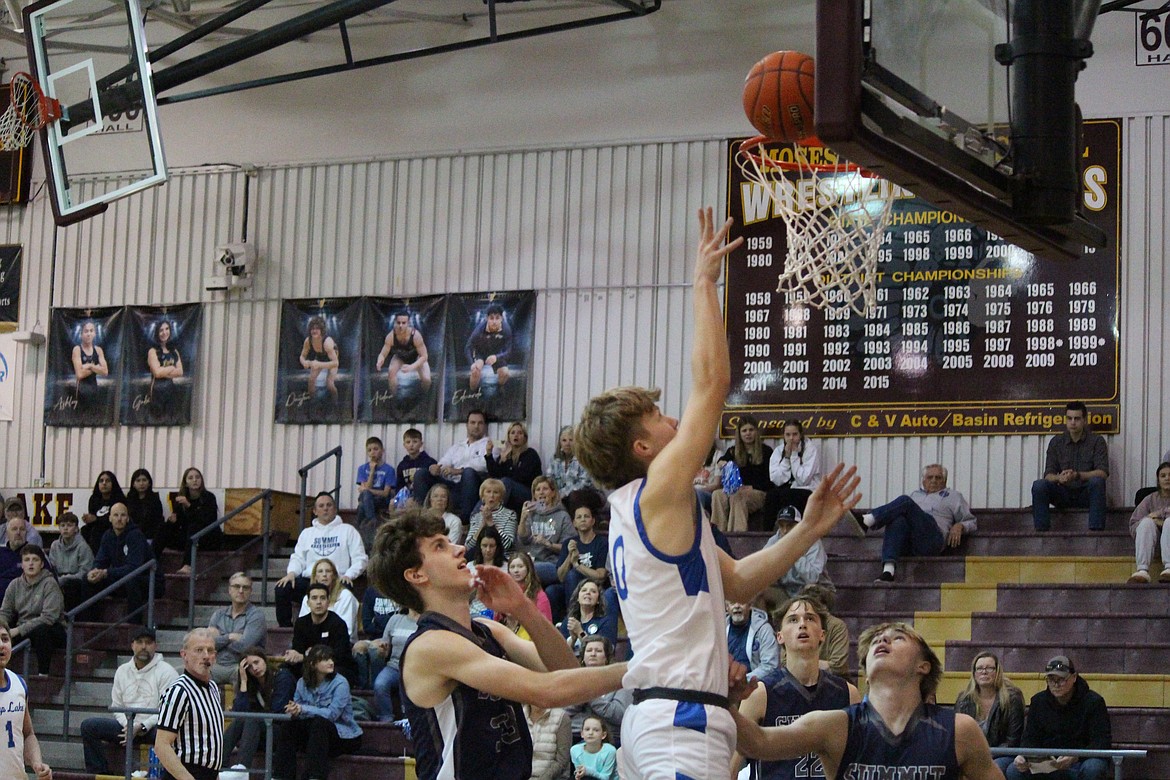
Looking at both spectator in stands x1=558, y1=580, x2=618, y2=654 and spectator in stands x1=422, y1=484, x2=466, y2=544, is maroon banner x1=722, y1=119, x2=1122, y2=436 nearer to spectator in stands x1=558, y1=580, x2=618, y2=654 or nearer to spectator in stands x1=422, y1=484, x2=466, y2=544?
spectator in stands x1=422, y1=484, x2=466, y2=544

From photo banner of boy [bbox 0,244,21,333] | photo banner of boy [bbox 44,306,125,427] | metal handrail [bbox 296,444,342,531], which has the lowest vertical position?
metal handrail [bbox 296,444,342,531]

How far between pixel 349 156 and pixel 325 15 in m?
3.49

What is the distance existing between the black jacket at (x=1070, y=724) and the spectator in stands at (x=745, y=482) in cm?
486

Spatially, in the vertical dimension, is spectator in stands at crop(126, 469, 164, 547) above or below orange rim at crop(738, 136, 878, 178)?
below

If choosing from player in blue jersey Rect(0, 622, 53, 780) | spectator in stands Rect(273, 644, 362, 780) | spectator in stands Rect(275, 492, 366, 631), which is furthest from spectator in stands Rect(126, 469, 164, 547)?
player in blue jersey Rect(0, 622, 53, 780)

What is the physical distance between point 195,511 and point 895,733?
13673 mm

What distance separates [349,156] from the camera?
750 inches

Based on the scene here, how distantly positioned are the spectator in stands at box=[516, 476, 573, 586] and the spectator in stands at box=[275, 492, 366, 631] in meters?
1.75

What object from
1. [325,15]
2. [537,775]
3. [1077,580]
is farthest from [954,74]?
[325,15]

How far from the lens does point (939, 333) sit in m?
16.1

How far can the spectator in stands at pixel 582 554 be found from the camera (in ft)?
46.0

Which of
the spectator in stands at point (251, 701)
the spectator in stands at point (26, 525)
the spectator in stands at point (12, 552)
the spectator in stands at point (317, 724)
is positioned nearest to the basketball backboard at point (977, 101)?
the spectator in stands at point (317, 724)

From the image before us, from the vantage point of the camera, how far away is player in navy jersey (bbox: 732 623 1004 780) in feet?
16.8

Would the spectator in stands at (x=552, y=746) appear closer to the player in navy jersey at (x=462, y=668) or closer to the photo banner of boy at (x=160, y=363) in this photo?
the player in navy jersey at (x=462, y=668)
